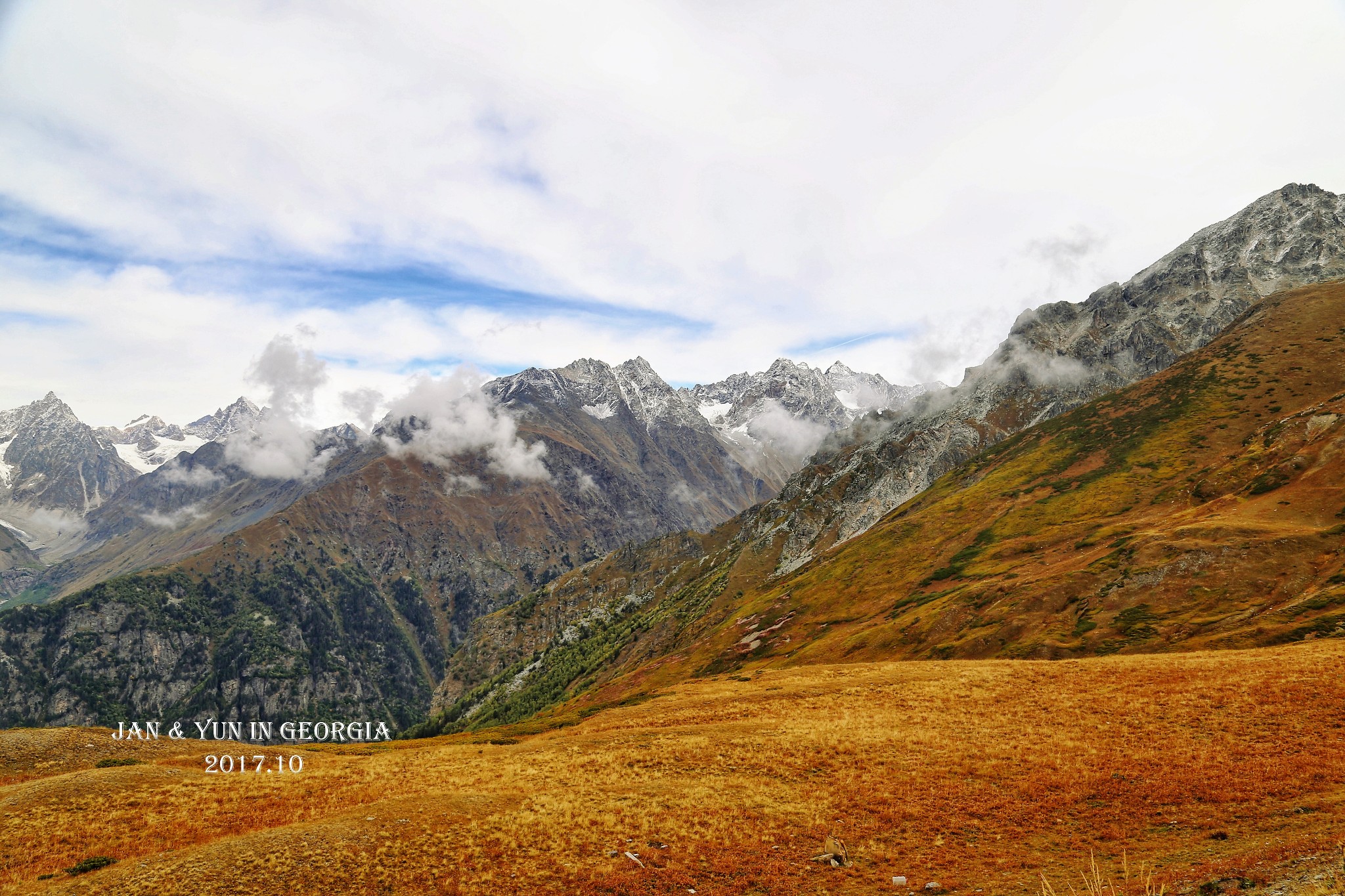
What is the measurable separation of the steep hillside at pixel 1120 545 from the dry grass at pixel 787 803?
19892 mm

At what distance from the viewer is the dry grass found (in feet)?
82.5

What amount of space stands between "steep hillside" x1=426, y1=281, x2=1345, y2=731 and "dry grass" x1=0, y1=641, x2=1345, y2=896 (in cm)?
1989

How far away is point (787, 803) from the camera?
34.0 m

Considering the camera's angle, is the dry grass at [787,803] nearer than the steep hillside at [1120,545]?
Yes

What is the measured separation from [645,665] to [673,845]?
131055 millimetres

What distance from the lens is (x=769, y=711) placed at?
5612 centimetres

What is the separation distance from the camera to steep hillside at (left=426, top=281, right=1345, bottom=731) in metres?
66.1

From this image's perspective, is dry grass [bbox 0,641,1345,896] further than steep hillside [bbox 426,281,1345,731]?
No

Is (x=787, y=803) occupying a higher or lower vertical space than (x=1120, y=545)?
lower

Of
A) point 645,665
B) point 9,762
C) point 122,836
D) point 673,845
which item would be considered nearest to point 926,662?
point 673,845

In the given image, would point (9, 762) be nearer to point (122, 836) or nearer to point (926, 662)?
point (122, 836)

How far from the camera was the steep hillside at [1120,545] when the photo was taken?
6612cm

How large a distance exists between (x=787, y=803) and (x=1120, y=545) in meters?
81.8

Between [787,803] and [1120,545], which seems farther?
[1120,545]
